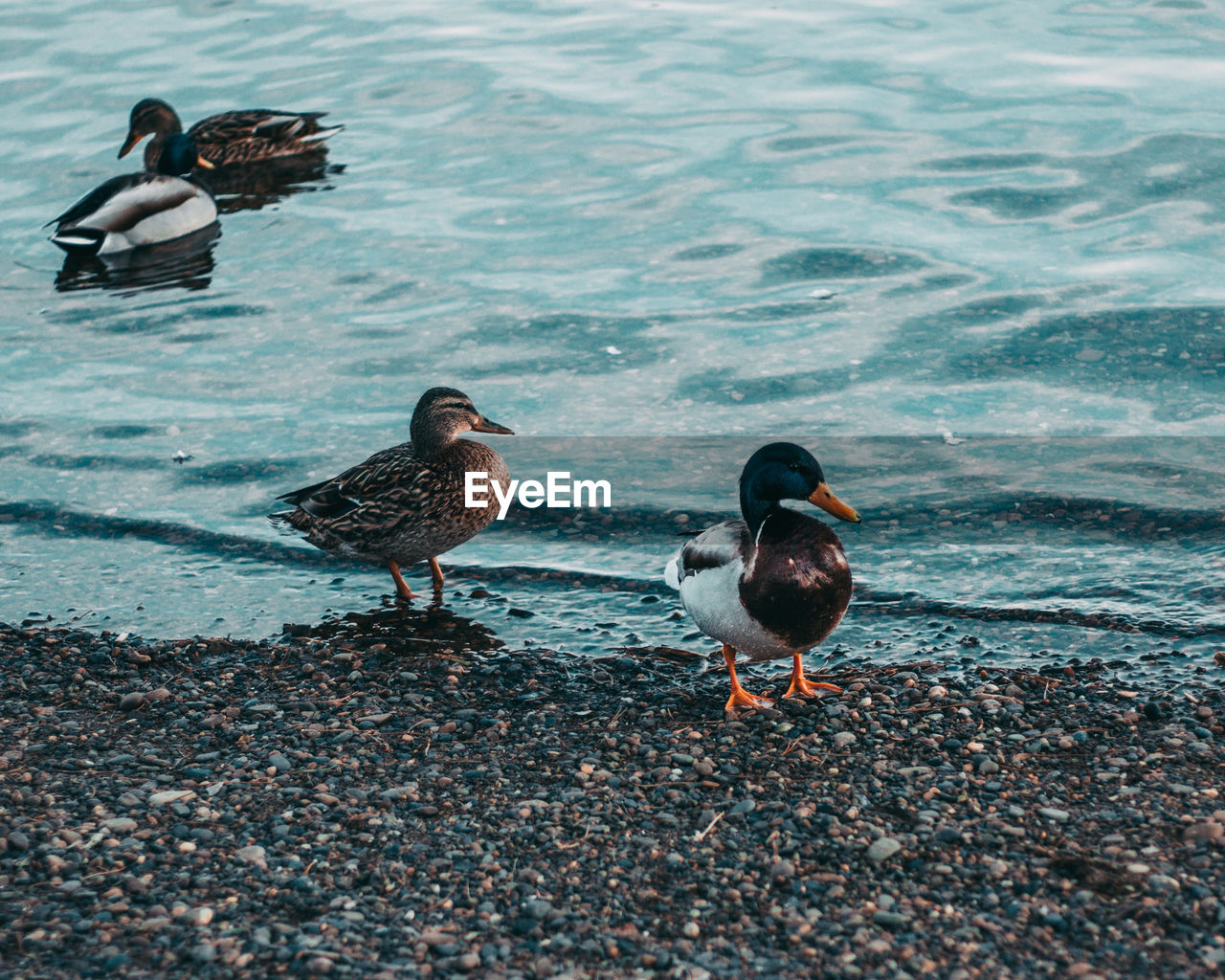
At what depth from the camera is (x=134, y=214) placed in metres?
13.6

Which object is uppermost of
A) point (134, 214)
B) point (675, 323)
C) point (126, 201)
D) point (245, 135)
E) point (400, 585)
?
point (245, 135)

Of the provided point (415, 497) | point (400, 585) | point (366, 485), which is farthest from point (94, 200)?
point (415, 497)

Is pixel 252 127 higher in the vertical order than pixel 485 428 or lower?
higher

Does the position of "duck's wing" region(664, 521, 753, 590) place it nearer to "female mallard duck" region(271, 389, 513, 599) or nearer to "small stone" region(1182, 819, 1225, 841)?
"female mallard duck" region(271, 389, 513, 599)

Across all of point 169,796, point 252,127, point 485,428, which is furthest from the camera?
point 252,127

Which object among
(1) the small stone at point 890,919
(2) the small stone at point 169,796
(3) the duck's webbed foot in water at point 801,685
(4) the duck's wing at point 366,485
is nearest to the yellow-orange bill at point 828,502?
(3) the duck's webbed foot in water at point 801,685

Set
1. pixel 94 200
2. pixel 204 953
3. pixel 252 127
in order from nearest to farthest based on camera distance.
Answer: pixel 204 953, pixel 94 200, pixel 252 127

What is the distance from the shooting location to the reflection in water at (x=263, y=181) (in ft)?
48.4

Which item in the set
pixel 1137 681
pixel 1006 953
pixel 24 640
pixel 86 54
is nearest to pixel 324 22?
pixel 86 54

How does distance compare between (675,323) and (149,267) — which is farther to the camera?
(149,267)

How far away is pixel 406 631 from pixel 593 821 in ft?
7.81

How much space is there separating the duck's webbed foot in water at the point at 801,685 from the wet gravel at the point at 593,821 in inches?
3.7

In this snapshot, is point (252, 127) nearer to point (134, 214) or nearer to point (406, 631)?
point (134, 214)

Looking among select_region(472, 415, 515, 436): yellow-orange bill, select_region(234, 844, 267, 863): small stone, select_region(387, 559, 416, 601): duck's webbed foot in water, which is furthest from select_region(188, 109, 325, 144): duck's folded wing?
select_region(234, 844, 267, 863): small stone
